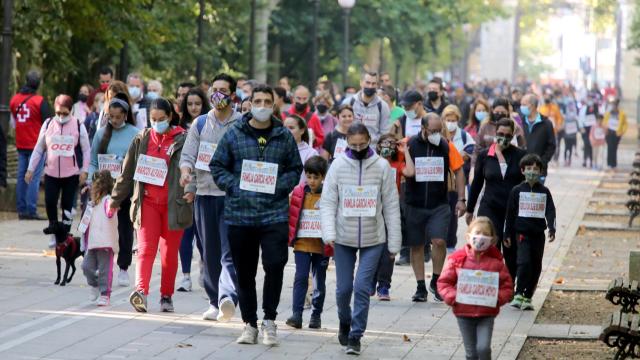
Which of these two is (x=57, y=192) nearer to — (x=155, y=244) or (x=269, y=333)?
(x=155, y=244)

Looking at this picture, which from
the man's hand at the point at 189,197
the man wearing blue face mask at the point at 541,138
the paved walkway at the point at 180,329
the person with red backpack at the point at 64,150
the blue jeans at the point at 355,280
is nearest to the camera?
the paved walkway at the point at 180,329

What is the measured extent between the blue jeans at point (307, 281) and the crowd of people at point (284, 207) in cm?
1

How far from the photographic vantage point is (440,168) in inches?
571

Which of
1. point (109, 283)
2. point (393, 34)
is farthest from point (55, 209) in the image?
point (393, 34)

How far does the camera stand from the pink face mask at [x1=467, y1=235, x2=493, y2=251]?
1025 centimetres

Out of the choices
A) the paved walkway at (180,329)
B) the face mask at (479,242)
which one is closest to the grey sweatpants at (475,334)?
the face mask at (479,242)

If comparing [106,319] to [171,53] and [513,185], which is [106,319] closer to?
[513,185]

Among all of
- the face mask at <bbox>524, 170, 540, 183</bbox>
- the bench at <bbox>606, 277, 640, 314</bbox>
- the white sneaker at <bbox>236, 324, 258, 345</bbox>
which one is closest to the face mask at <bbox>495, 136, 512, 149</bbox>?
the face mask at <bbox>524, 170, 540, 183</bbox>

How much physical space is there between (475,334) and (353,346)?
4.05 ft

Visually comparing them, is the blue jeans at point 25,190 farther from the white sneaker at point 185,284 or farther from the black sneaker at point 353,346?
the black sneaker at point 353,346

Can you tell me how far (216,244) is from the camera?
1268 cm

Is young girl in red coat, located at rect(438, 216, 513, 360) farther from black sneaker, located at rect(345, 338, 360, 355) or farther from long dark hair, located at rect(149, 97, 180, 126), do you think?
long dark hair, located at rect(149, 97, 180, 126)

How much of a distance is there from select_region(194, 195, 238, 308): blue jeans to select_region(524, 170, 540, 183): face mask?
282cm

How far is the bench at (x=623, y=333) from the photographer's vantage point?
34.6 ft
